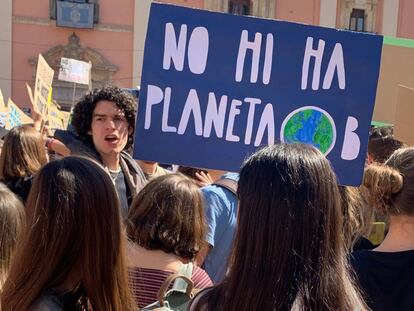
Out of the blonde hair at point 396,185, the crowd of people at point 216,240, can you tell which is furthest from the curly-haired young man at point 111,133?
the blonde hair at point 396,185

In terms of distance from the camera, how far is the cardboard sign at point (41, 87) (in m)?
6.41

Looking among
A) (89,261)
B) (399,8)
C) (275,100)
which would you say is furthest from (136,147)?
(399,8)

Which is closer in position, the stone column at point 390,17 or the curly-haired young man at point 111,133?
the curly-haired young man at point 111,133

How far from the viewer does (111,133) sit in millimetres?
2922

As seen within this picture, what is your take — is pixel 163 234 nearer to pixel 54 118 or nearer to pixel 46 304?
pixel 46 304

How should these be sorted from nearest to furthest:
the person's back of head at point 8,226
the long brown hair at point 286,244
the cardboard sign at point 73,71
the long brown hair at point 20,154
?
1. the long brown hair at point 286,244
2. the person's back of head at point 8,226
3. the long brown hair at point 20,154
4. the cardboard sign at point 73,71

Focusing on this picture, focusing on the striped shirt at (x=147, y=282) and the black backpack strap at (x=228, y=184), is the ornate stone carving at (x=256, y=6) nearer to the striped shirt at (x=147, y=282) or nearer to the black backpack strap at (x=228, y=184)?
the black backpack strap at (x=228, y=184)

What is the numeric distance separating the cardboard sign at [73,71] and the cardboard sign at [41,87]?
4840 millimetres

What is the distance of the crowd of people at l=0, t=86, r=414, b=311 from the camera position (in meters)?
1.16

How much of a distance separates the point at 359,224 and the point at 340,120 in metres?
0.45

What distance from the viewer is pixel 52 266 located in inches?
54.1

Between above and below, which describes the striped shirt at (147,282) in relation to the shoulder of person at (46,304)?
below

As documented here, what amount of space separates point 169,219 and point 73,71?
10950 millimetres

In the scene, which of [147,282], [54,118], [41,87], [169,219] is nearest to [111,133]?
[169,219]
